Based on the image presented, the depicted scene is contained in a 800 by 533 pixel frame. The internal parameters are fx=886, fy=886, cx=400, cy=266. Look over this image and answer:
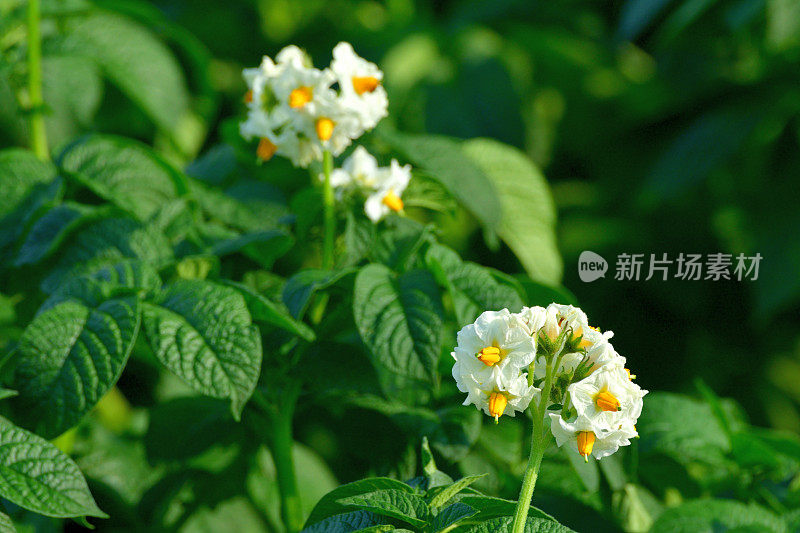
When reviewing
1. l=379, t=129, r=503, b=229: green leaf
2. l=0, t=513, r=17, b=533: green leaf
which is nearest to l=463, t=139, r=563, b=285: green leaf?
l=379, t=129, r=503, b=229: green leaf

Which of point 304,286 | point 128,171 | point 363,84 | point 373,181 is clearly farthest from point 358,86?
point 128,171

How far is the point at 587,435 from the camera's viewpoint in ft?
2.02

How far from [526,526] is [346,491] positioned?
14 cm

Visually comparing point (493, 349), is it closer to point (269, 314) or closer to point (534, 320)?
point (534, 320)

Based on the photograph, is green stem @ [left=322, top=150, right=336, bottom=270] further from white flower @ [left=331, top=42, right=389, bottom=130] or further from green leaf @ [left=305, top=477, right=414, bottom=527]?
green leaf @ [left=305, top=477, right=414, bottom=527]

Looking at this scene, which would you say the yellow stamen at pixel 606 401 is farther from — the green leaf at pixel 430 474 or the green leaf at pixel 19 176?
the green leaf at pixel 19 176

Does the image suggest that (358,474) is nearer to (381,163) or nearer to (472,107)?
(381,163)

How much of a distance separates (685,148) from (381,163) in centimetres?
96

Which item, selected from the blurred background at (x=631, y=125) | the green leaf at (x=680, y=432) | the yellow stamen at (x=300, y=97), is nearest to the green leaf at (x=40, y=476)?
the yellow stamen at (x=300, y=97)

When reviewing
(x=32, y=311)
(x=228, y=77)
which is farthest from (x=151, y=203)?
(x=228, y=77)

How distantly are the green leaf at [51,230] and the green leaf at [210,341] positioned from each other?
16cm

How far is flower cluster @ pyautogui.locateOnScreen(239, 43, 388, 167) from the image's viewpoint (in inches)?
33.5

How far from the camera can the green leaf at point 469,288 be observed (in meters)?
0.81

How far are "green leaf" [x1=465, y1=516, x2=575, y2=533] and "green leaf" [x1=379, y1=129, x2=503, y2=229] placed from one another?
0.43 m
